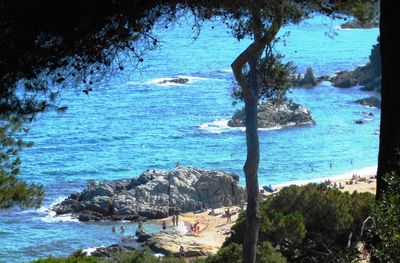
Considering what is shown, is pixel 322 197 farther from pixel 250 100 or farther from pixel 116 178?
pixel 116 178

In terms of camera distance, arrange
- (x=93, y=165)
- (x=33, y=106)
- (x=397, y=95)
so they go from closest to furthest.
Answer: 1. (x=397, y=95)
2. (x=33, y=106)
3. (x=93, y=165)

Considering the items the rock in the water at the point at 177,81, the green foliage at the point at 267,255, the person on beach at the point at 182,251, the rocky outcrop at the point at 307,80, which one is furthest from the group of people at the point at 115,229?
the rocky outcrop at the point at 307,80

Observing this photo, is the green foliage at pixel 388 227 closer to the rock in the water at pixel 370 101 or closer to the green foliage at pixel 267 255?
the green foliage at pixel 267 255

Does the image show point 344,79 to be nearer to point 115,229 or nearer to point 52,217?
point 52,217

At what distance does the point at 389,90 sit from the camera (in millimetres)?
6293

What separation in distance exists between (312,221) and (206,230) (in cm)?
1628

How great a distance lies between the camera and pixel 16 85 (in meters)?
6.66

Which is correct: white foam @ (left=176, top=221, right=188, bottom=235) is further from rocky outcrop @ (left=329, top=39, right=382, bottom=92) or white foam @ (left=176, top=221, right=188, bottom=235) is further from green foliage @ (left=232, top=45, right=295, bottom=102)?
rocky outcrop @ (left=329, top=39, right=382, bottom=92)

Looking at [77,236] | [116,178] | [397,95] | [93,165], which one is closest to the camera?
[397,95]

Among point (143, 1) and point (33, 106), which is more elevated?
point (143, 1)

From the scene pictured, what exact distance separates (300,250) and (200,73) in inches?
2374

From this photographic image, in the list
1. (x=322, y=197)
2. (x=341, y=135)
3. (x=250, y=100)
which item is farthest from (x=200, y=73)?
(x=250, y=100)

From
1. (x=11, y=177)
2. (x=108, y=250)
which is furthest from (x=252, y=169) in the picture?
(x=108, y=250)

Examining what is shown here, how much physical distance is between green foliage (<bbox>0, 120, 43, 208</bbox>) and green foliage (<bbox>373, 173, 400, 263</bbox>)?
854 centimetres
